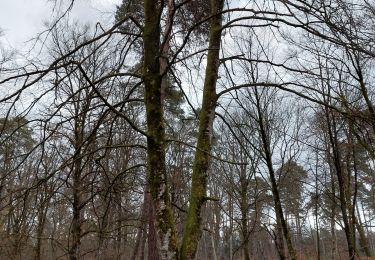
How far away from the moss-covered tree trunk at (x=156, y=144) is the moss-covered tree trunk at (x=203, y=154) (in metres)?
0.29

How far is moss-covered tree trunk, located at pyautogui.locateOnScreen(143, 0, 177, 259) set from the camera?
2266 millimetres

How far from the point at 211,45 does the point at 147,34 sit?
0.87 metres

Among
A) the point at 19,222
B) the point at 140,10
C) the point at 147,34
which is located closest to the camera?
the point at 147,34

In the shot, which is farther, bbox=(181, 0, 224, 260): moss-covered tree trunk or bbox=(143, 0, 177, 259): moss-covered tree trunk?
bbox=(181, 0, 224, 260): moss-covered tree trunk

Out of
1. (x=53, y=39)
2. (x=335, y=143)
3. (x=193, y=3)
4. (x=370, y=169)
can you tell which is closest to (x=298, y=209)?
(x=370, y=169)

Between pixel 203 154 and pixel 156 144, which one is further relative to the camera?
pixel 203 154

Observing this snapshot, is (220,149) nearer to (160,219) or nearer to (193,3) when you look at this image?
(193,3)

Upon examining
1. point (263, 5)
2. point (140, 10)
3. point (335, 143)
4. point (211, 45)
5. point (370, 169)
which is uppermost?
point (370, 169)

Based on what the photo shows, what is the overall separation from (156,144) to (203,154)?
24.6 inches

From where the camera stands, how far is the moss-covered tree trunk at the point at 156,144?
2266 millimetres

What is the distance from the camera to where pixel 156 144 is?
2.35 m

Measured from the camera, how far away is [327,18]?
2236mm

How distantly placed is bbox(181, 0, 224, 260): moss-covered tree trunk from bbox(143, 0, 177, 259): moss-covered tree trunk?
0.29 metres

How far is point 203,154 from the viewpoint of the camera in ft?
9.40
